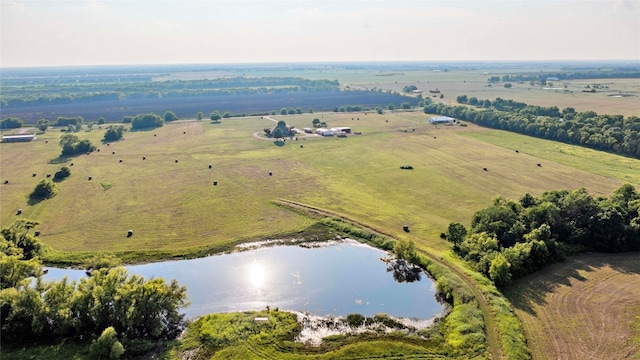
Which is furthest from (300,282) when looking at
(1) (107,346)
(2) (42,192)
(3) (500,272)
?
(2) (42,192)

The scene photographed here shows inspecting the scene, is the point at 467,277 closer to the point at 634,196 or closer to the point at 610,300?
the point at 610,300

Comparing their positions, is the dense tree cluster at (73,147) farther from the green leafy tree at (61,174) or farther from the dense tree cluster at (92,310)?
the dense tree cluster at (92,310)

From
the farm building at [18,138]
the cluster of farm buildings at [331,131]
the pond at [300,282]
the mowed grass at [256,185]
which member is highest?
the cluster of farm buildings at [331,131]

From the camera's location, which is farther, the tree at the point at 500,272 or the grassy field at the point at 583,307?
the tree at the point at 500,272

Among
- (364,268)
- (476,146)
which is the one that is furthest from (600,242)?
(476,146)

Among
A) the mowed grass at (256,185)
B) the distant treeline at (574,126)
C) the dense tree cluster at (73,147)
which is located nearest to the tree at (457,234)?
the mowed grass at (256,185)

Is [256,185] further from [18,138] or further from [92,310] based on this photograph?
[18,138]
